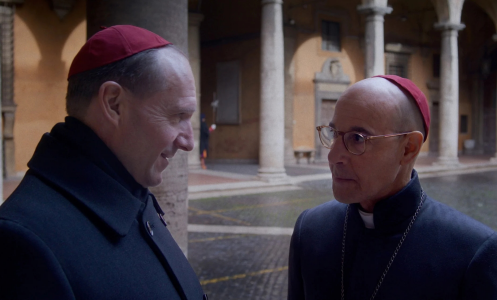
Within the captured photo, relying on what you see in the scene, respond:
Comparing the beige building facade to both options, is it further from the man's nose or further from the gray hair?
the gray hair

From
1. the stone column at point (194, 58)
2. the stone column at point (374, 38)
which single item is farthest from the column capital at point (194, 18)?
the stone column at point (374, 38)

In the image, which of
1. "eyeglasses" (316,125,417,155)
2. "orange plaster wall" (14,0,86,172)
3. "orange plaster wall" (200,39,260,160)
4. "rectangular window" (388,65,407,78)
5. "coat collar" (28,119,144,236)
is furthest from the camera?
"rectangular window" (388,65,407,78)

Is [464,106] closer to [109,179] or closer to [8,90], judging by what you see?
[8,90]

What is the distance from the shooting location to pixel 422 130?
1594 millimetres

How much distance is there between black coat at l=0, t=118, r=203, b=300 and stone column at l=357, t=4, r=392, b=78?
1439 centimetres

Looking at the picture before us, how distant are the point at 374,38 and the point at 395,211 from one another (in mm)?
14396

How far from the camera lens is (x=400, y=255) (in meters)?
1.48

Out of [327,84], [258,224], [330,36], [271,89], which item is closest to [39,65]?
[271,89]

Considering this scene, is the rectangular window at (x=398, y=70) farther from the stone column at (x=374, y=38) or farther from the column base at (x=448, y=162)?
the stone column at (x=374, y=38)

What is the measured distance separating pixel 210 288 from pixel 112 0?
267 cm

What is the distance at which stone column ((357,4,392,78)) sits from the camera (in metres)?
15.0

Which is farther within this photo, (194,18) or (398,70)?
Answer: (398,70)

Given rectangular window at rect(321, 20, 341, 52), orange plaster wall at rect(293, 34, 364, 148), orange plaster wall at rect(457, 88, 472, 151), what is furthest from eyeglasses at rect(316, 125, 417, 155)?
orange plaster wall at rect(457, 88, 472, 151)

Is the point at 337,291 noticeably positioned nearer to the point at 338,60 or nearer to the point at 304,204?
the point at 304,204
